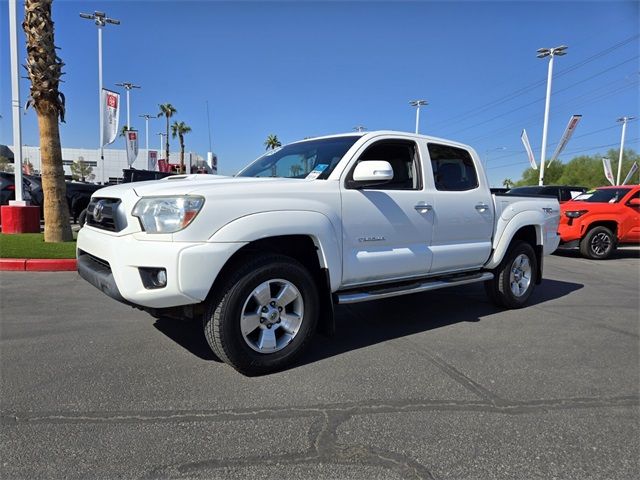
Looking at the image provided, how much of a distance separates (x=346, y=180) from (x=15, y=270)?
613cm

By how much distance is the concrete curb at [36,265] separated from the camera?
23.9ft

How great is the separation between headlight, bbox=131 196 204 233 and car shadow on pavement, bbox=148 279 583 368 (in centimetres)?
124

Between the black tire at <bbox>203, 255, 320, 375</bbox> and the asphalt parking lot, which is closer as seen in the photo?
the asphalt parking lot

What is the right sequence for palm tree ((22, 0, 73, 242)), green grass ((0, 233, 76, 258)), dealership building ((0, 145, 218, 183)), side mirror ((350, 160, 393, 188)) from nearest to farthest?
1. side mirror ((350, 160, 393, 188))
2. green grass ((0, 233, 76, 258))
3. palm tree ((22, 0, 73, 242))
4. dealership building ((0, 145, 218, 183))

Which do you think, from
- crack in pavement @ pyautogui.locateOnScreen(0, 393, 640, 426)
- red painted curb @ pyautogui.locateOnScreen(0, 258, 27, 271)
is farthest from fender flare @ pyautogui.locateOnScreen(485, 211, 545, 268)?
red painted curb @ pyautogui.locateOnScreen(0, 258, 27, 271)

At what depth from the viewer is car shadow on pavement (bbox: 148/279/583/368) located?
4145 mm

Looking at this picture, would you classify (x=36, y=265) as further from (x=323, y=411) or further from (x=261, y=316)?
(x=323, y=411)

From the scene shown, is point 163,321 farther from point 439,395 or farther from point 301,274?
point 439,395

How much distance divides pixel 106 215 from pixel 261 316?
56.9 inches

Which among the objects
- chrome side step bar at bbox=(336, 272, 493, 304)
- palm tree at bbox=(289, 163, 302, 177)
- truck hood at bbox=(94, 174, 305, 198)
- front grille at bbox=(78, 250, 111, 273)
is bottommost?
chrome side step bar at bbox=(336, 272, 493, 304)

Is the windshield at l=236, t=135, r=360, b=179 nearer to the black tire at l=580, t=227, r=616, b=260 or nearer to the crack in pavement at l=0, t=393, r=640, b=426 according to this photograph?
the crack in pavement at l=0, t=393, r=640, b=426

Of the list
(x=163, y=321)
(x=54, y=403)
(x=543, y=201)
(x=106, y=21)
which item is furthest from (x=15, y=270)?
(x=106, y=21)

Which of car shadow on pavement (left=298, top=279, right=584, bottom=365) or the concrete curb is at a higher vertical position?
the concrete curb

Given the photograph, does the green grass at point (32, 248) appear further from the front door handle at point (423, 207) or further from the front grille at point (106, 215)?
the front door handle at point (423, 207)
